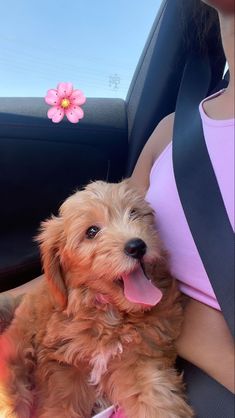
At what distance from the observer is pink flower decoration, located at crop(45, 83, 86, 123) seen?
77.5 inches

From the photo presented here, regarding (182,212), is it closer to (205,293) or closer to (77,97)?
(205,293)

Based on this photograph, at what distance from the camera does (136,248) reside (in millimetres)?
1420

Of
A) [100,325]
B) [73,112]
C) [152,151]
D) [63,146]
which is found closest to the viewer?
[100,325]

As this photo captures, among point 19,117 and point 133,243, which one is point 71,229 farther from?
point 19,117

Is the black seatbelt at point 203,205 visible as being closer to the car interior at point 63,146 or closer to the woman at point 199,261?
the woman at point 199,261

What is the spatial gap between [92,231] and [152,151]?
0.49 m

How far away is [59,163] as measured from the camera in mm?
2369

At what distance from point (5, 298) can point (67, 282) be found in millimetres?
418

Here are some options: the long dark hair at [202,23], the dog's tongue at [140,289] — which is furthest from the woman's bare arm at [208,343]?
the long dark hair at [202,23]

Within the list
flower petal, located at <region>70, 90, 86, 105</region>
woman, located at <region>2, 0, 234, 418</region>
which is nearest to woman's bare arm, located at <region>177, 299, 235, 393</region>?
woman, located at <region>2, 0, 234, 418</region>

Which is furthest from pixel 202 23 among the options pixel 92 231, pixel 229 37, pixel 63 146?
pixel 92 231

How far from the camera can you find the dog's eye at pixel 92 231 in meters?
1.57

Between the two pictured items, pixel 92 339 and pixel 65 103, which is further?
pixel 65 103

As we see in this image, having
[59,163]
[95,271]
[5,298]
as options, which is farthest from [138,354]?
[59,163]
